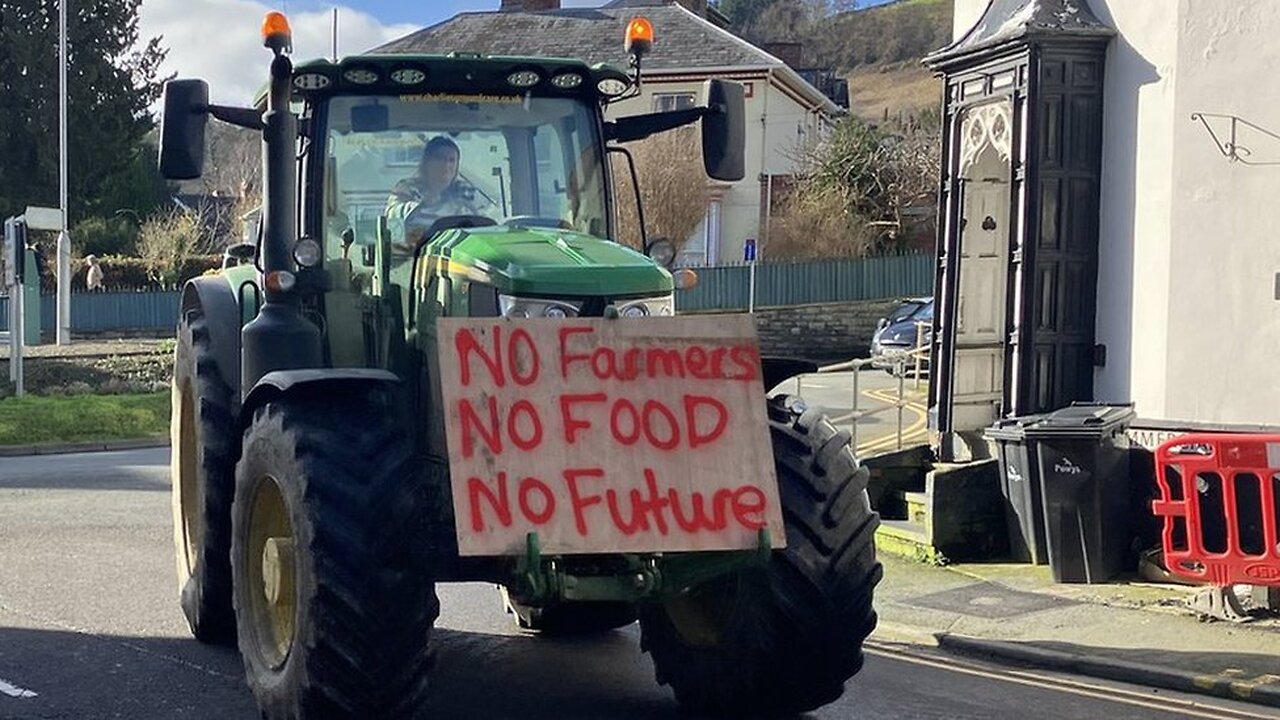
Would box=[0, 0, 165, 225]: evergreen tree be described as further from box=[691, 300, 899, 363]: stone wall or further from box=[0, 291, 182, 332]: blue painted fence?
box=[691, 300, 899, 363]: stone wall

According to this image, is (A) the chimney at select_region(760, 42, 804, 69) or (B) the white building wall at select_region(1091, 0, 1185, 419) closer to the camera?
(B) the white building wall at select_region(1091, 0, 1185, 419)

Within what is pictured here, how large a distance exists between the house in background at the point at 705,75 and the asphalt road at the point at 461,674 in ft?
108

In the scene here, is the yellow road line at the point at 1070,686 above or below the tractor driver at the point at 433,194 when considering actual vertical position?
below

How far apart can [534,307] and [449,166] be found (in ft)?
4.11

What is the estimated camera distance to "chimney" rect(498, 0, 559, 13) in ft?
166

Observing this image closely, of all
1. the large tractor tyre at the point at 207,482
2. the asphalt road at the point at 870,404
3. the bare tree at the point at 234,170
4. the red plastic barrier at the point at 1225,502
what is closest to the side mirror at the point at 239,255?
the large tractor tyre at the point at 207,482

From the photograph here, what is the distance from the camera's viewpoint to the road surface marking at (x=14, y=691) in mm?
7233

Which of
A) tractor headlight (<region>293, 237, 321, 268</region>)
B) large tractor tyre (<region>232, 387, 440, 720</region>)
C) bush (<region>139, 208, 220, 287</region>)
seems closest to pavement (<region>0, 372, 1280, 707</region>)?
large tractor tyre (<region>232, 387, 440, 720</region>)

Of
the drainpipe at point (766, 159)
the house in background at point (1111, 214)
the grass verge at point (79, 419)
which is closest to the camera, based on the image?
the house in background at point (1111, 214)

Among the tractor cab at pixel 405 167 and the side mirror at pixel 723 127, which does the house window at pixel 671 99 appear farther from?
the tractor cab at pixel 405 167

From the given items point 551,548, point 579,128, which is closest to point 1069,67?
point 579,128

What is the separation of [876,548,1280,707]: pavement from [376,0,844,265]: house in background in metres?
31.7

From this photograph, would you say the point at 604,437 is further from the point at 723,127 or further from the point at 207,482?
the point at 207,482

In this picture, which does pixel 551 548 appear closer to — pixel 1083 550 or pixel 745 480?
pixel 745 480
